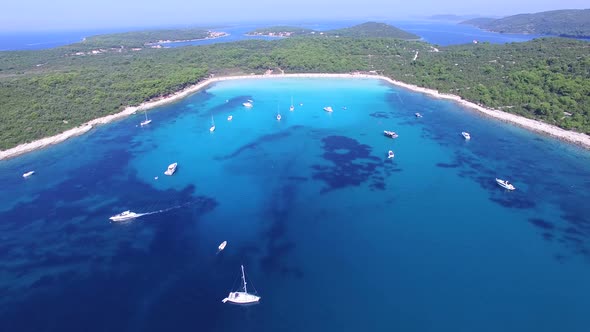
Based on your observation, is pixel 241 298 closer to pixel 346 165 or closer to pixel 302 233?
pixel 302 233

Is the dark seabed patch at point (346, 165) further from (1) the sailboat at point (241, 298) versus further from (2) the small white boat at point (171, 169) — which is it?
(2) the small white boat at point (171, 169)

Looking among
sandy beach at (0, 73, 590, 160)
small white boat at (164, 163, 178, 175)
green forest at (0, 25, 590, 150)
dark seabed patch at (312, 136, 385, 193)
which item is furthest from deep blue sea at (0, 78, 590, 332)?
green forest at (0, 25, 590, 150)

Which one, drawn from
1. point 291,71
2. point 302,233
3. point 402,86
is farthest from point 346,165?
point 291,71

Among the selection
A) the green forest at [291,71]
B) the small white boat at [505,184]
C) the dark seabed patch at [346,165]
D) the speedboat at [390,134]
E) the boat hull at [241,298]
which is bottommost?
the boat hull at [241,298]

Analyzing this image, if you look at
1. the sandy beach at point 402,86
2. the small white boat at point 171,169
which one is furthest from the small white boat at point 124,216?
the sandy beach at point 402,86

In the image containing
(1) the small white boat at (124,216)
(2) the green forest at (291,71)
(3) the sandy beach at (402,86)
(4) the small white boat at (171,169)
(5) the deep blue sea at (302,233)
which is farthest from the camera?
Answer: (2) the green forest at (291,71)
